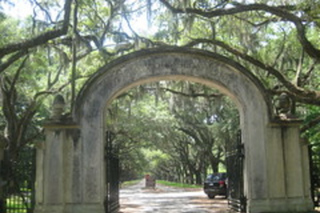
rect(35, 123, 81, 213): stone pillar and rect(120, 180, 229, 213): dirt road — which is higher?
rect(35, 123, 81, 213): stone pillar

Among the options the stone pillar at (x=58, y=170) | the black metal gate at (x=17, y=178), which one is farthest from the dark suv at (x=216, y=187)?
the black metal gate at (x=17, y=178)

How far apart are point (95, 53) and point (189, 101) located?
584 cm

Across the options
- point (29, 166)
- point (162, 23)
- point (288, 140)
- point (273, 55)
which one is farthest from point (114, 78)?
point (273, 55)

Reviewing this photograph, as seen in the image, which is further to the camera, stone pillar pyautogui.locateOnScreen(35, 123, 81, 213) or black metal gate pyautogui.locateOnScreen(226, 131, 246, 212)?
black metal gate pyautogui.locateOnScreen(226, 131, 246, 212)

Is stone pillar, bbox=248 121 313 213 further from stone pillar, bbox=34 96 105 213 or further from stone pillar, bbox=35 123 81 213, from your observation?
stone pillar, bbox=35 123 81 213

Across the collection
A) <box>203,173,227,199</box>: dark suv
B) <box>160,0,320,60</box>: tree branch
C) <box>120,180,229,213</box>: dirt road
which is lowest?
<box>120,180,229,213</box>: dirt road

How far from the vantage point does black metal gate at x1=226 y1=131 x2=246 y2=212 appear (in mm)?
12367

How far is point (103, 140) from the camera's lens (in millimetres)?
12016

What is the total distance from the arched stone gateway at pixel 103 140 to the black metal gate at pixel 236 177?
1.01 ft

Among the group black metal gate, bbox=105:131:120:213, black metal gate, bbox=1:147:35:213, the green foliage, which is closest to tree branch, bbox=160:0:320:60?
black metal gate, bbox=105:131:120:213

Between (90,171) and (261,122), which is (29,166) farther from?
(261,122)

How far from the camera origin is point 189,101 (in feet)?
71.4

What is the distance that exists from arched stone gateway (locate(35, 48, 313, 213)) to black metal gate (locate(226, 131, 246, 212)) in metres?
0.31

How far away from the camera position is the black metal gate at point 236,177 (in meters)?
12.4
